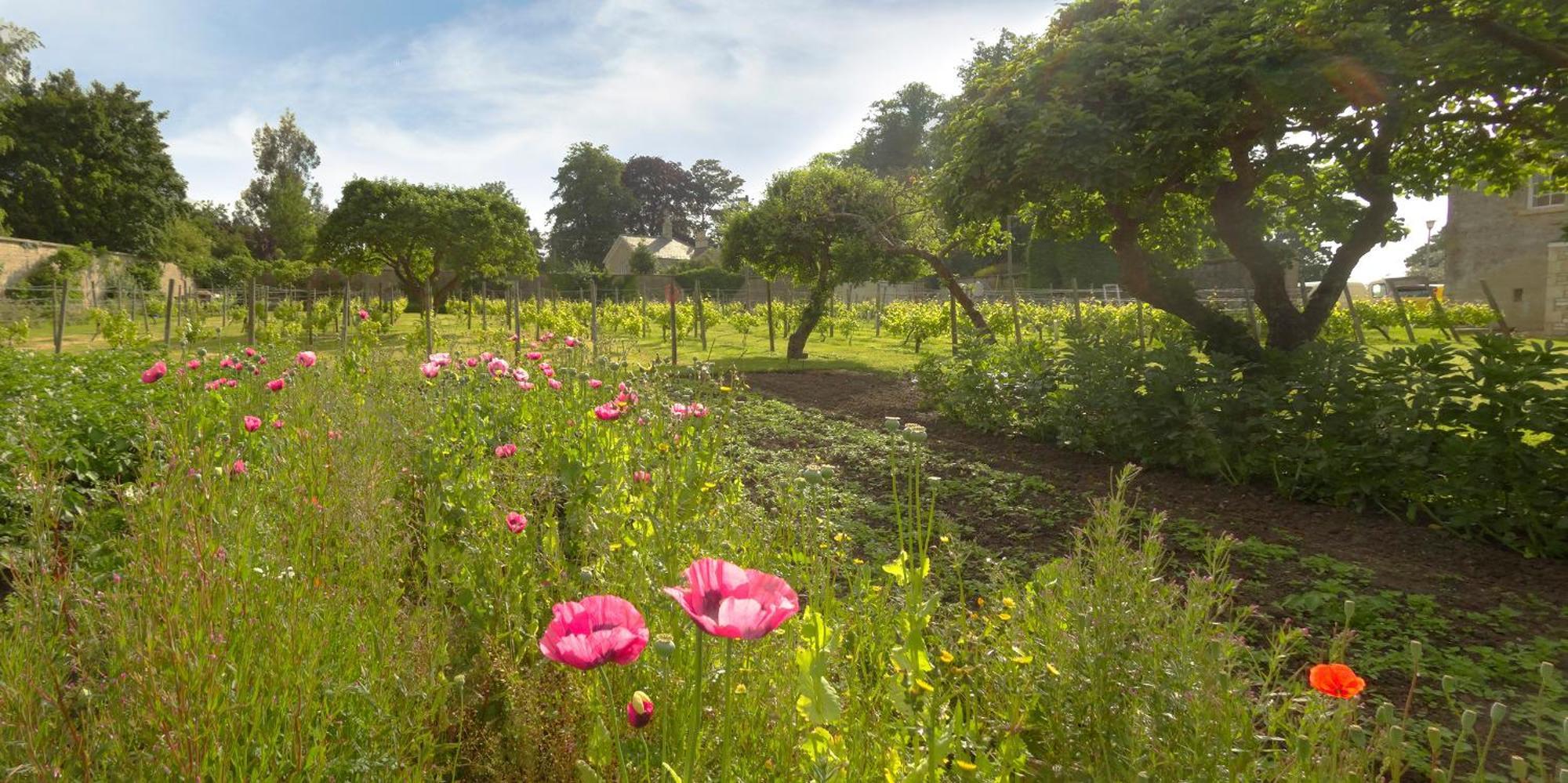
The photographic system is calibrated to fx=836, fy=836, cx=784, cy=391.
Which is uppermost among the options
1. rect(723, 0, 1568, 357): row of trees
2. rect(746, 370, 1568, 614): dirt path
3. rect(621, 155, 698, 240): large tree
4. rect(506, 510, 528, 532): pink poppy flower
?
rect(621, 155, 698, 240): large tree

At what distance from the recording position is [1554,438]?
3.85 metres

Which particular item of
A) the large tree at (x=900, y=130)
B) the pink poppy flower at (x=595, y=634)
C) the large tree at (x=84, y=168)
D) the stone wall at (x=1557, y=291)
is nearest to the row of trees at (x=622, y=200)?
the large tree at (x=900, y=130)

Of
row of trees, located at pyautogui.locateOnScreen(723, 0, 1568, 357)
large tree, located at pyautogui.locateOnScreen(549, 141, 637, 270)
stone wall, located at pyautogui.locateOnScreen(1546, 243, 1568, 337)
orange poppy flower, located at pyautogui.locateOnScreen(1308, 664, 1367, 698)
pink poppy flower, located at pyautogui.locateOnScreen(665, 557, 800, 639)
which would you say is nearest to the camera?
pink poppy flower, located at pyautogui.locateOnScreen(665, 557, 800, 639)

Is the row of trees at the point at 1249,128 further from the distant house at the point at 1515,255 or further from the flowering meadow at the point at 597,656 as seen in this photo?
the distant house at the point at 1515,255

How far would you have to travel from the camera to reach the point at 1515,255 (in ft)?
61.6

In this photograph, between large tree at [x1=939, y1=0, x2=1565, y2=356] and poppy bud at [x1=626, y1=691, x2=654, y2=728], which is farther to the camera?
large tree at [x1=939, y1=0, x2=1565, y2=356]

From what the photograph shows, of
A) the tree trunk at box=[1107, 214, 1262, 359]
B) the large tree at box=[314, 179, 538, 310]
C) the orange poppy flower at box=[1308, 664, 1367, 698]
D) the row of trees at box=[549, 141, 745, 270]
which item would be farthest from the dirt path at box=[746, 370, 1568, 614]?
the row of trees at box=[549, 141, 745, 270]

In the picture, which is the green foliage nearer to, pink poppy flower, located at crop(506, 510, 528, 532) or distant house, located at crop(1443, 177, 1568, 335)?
pink poppy flower, located at crop(506, 510, 528, 532)

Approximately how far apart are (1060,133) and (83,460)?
578 centimetres

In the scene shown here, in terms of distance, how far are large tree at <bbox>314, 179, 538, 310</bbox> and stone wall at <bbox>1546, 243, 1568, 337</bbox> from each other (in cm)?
2402

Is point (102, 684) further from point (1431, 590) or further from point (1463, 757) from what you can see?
point (1431, 590)

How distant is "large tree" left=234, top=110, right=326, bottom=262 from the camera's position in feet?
156

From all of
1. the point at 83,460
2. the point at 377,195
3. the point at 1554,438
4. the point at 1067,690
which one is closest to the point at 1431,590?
the point at 1554,438

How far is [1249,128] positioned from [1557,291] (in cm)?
1466
